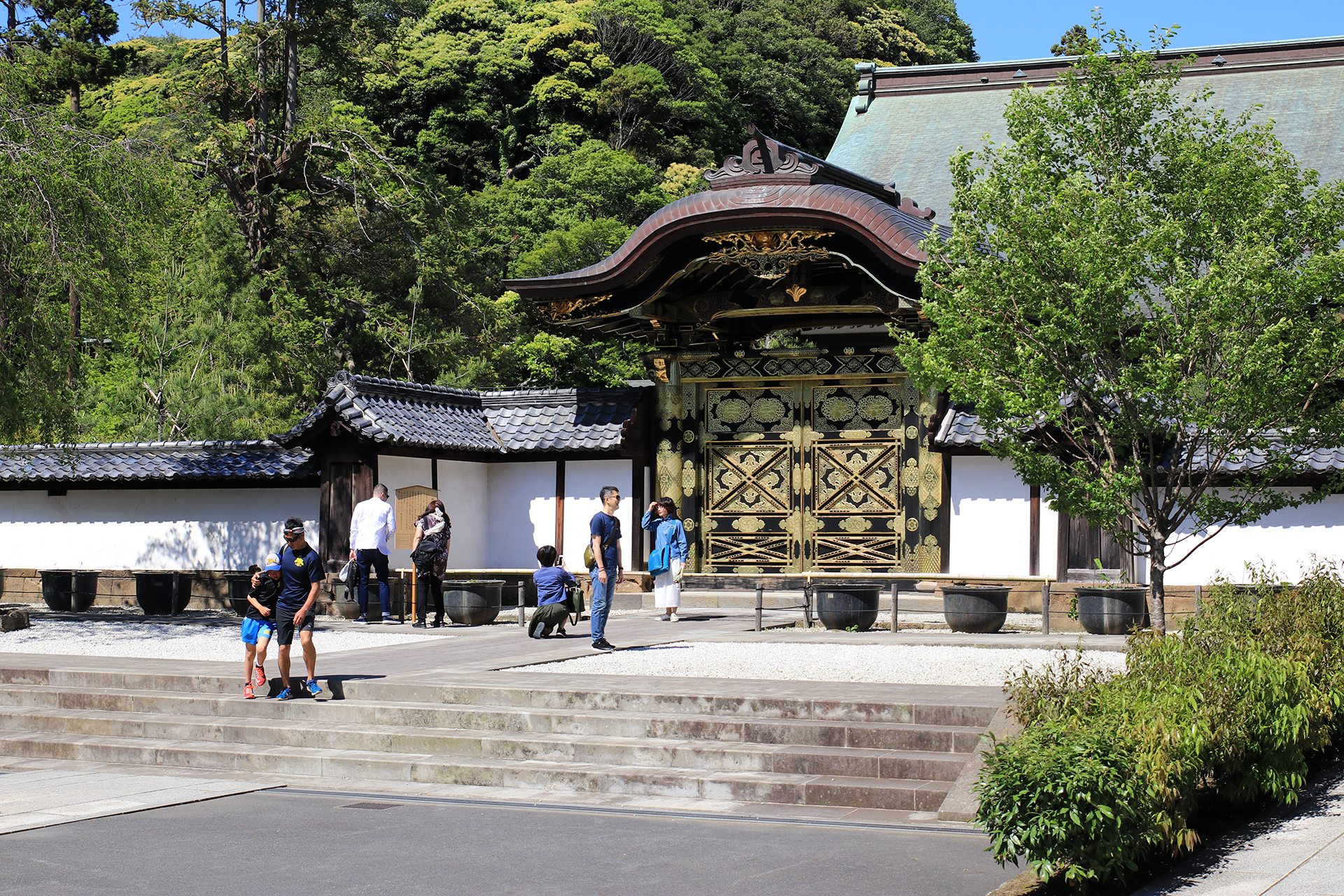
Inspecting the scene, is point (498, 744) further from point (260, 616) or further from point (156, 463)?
point (156, 463)

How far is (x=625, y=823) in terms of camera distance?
7.95 m

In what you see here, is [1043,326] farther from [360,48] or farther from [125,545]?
[360,48]

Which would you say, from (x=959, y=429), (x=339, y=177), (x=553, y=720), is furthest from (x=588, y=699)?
(x=339, y=177)

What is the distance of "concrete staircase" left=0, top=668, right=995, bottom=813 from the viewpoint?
880 cm

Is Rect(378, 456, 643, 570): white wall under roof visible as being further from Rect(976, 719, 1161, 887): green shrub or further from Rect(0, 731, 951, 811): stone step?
Rect(976, 719, 1161, 887): green shrub

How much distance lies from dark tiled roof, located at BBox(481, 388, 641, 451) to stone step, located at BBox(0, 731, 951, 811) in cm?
1083

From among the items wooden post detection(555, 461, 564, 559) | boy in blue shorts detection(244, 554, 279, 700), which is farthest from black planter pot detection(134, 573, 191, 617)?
boy in blue shorts detection(244, 554, 279, 700)

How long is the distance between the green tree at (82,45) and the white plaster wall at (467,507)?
16.0 metres

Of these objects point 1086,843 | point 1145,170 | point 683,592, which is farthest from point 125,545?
point 1086,843

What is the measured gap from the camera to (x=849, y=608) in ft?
50.6

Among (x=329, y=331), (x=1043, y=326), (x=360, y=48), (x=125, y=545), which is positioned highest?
(x=360, y=48)

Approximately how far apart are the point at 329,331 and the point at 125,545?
1214 centimetres

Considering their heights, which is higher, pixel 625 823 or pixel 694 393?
pixel 694 393

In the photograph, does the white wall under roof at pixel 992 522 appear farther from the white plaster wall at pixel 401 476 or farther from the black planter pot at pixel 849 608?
the white plaster wall at pixel 401 476
